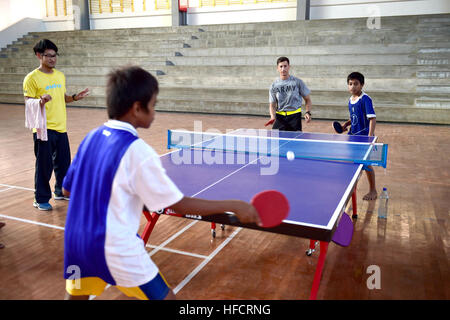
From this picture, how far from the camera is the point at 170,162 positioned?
3.63m

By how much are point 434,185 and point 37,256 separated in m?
5.01

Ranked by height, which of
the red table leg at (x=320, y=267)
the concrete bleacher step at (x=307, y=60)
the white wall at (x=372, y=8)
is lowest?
the red table leg at (x=320, y=267)

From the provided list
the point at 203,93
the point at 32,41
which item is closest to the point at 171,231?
the point at 203,93

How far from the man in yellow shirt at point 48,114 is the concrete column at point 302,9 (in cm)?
1284

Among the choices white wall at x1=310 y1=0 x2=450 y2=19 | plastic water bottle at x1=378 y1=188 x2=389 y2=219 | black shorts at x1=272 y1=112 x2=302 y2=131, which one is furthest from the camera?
white wall at x1=310 y1=0 x2=450 y2=19

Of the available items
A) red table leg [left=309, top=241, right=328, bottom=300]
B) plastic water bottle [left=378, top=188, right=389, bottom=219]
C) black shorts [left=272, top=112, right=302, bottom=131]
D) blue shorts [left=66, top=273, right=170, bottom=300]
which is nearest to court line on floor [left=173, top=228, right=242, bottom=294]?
red table leg [left=309, top=241, right=328, bottom=300]

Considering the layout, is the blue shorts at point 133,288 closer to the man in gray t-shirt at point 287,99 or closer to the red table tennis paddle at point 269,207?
the red table tennis paddle at point 269,207

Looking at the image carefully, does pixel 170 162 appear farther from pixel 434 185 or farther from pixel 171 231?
pixel 434 185

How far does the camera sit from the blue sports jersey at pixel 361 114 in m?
4.74

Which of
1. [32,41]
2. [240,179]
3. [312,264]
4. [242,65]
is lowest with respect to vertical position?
[312,264]

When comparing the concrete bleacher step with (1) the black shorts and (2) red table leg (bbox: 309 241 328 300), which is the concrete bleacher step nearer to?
(1) the black shorts

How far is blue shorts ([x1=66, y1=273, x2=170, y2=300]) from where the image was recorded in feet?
5.34

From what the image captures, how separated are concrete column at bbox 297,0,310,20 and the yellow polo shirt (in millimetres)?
12877

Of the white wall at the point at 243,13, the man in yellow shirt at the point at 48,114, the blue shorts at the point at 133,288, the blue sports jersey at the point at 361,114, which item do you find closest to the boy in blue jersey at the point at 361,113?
the blue sports jersey at the point at 361,114
